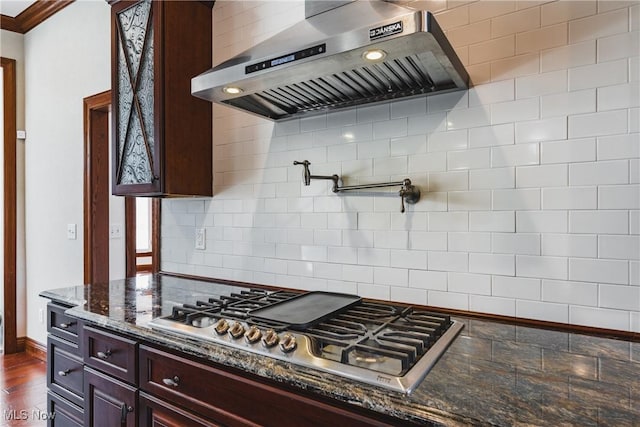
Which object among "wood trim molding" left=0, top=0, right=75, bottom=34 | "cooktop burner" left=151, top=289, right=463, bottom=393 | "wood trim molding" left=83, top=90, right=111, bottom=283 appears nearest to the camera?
"cooktop burner" left=151, top=289, right=463, bottom=393

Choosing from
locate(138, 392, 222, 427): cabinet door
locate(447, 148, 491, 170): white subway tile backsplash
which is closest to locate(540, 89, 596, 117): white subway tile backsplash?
locate(447, 148, 491, 170): white subway tile backsplash

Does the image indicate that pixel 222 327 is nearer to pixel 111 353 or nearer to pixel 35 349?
pixel 111 353

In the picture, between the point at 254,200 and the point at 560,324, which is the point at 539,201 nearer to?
the point at 560,324

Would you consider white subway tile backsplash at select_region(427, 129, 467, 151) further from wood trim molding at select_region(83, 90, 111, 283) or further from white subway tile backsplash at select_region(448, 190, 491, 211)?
wood trim molding at select_region(83, 90, 111, 283)

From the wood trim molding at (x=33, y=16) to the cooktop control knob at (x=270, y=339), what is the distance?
3.32 metres

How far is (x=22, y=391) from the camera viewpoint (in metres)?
2.85

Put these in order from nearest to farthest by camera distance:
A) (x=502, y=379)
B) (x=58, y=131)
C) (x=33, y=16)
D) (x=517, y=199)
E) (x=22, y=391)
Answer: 1. (x=502, y=379)
2. (x=517, y=199)
3. (x=22, y=391)
4. (x=58, y=131)
5. (x=33, y=16)

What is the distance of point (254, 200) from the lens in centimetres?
212

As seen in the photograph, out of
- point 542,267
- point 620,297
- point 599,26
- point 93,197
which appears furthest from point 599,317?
point 93,197

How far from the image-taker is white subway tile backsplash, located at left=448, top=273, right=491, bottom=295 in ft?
4.82

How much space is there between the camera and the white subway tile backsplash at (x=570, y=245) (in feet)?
4.23

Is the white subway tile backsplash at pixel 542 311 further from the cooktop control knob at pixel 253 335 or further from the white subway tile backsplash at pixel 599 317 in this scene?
the cooktop control knob at pixel 253 335

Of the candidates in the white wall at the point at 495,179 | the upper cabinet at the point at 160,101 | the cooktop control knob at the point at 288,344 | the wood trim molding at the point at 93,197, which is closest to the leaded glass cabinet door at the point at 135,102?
the upper cabinet at the point at 160,101

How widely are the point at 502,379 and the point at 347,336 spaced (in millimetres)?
417
